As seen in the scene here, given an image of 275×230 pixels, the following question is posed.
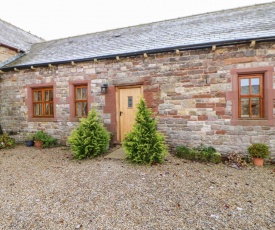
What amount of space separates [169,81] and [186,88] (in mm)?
599

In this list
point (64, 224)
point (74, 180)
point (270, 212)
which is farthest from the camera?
point (74, 180)

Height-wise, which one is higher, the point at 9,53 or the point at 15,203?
the point at 9,53

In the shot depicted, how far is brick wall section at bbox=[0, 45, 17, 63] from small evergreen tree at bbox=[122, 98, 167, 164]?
25.8 feet

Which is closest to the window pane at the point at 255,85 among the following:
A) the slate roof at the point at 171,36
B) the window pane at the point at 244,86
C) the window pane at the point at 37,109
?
the window pane at the point at 244,86

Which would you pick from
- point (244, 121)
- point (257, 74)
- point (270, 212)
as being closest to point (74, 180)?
point (270, 212)

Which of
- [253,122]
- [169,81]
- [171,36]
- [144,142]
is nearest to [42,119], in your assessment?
[144,142]

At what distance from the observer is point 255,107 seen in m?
5.24

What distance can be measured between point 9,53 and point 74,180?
27.5 ft

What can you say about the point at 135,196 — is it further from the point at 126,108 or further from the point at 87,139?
the point at 126,108

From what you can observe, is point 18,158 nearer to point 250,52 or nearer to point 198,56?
point 198,56

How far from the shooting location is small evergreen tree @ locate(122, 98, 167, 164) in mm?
4768

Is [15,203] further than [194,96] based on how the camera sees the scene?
No

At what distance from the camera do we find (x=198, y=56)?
5.60 metres

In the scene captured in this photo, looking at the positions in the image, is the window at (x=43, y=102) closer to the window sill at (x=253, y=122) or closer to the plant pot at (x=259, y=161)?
the window sill at (x=253, y=122)
